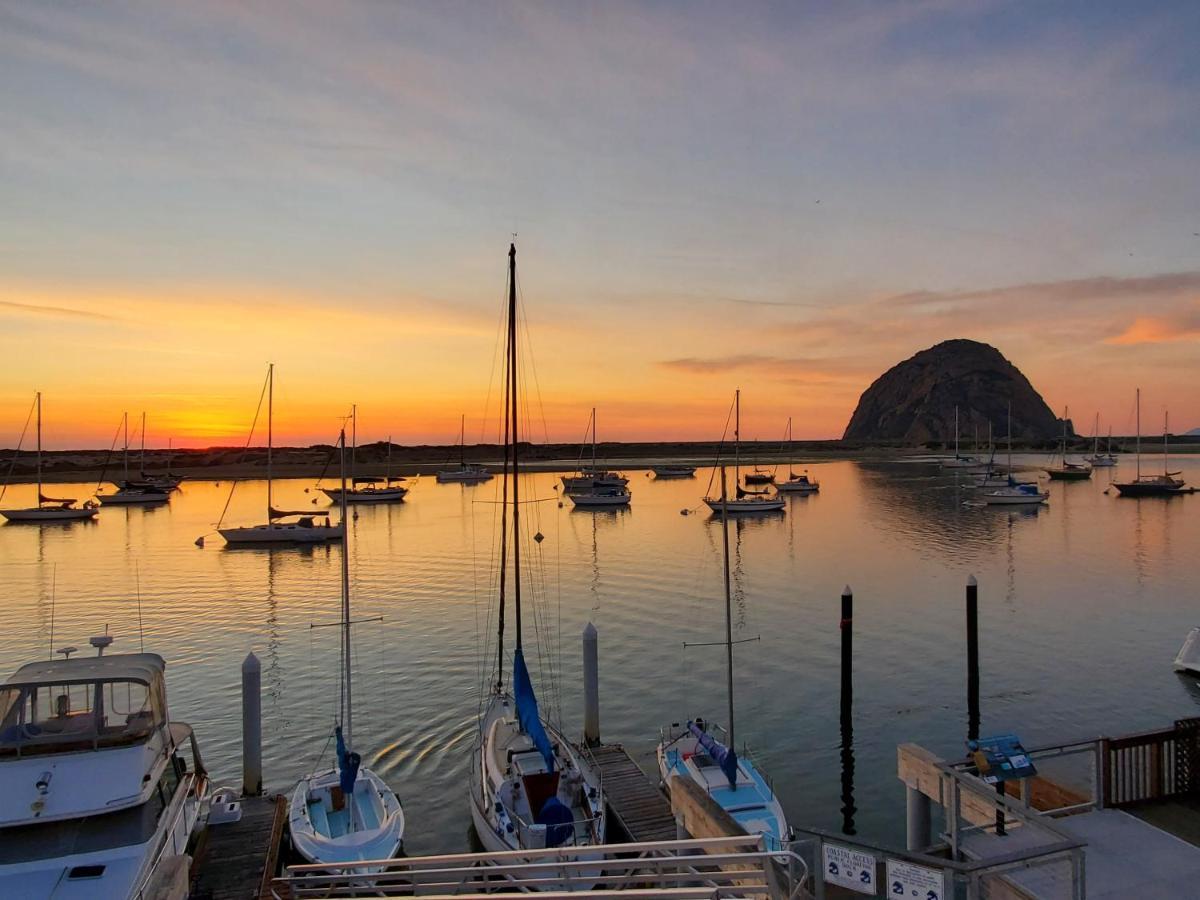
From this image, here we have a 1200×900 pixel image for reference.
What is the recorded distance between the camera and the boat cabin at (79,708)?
1263 cm

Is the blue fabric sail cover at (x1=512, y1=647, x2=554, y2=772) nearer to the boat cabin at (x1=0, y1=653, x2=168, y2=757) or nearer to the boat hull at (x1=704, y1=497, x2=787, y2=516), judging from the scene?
the boat cabin at (x1=0, y1=653, x2=168, y2=757)

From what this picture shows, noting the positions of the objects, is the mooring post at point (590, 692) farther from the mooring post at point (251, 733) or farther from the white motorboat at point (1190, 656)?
the white motorboat at point (1190, 656)

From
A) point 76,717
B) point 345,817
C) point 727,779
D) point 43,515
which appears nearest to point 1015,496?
point 727,779

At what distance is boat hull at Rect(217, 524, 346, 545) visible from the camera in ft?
239

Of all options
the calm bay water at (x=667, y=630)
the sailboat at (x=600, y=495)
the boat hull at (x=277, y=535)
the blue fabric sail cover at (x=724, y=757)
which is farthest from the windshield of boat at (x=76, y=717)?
the sailboat at (x=600, y=495)

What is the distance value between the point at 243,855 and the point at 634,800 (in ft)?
27.3

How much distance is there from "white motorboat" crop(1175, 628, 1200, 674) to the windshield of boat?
1328 inches

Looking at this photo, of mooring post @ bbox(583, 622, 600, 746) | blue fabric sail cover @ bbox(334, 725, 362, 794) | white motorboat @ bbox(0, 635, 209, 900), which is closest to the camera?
white motorboat @ bbox(0, 635, 209, 900)

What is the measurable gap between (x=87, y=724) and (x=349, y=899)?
684 centimetres

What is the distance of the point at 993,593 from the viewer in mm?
46906

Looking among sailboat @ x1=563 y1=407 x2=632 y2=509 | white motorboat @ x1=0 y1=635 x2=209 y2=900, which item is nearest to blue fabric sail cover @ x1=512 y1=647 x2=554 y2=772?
white motorboat @ x1=0 y1=635 x2=209 y2=900

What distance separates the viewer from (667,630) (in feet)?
127

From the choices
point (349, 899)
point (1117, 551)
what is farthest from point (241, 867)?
point (1117, 551)

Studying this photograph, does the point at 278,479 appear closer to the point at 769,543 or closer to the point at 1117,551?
the point at 769,543
